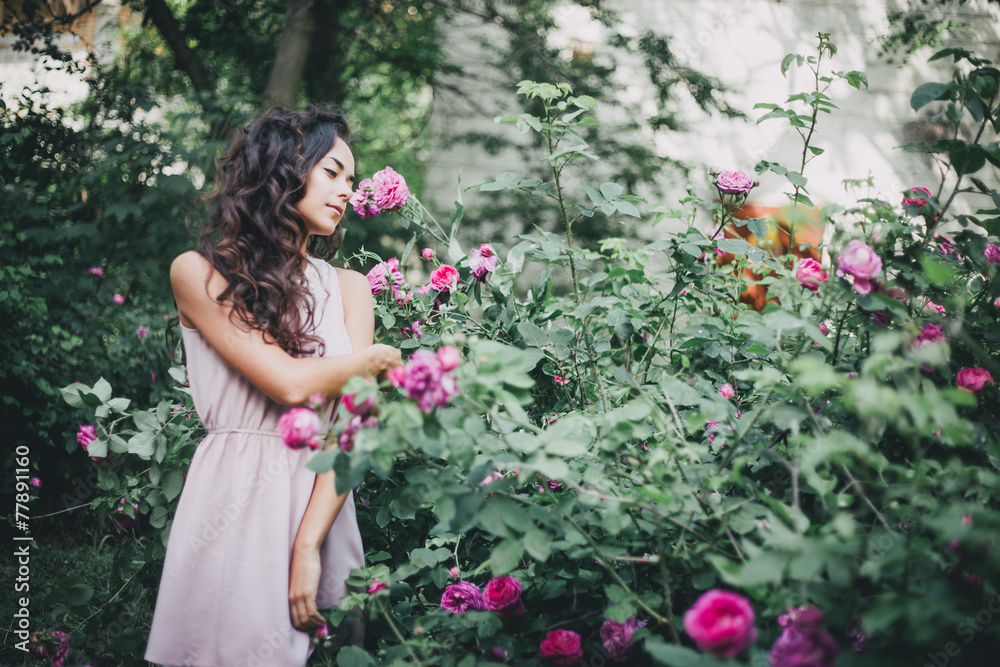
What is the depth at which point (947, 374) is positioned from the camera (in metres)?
1.13

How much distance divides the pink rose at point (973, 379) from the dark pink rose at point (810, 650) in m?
0.67

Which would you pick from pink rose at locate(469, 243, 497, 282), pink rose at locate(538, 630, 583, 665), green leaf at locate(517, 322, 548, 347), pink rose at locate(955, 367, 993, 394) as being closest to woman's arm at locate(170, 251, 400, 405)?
green leaf at locate(517, 322, 548, 347)

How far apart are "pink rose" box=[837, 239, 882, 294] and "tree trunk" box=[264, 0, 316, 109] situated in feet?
12.6

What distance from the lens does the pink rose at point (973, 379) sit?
45.9 inches

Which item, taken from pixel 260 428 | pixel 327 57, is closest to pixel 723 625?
pixel 260 428

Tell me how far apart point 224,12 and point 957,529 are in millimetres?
5079

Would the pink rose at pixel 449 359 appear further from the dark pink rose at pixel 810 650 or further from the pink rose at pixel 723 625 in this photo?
the dark pink rose at pixel 810 650

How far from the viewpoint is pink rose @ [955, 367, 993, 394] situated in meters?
1.17

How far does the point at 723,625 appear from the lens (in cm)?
70

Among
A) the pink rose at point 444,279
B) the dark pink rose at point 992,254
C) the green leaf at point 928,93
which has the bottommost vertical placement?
the pink rose at point 444,279

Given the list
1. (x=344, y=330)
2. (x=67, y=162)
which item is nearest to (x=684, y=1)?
(x=67, y=162)

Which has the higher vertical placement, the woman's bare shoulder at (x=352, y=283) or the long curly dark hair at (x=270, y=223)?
the long curly dark hair at (x=270, y=223)

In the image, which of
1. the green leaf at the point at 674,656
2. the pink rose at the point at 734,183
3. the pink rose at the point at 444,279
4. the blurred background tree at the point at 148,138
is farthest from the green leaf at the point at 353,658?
the blurred background tree at the point at 148,138

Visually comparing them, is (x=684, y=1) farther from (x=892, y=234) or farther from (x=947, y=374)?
(x=947, y=374)
